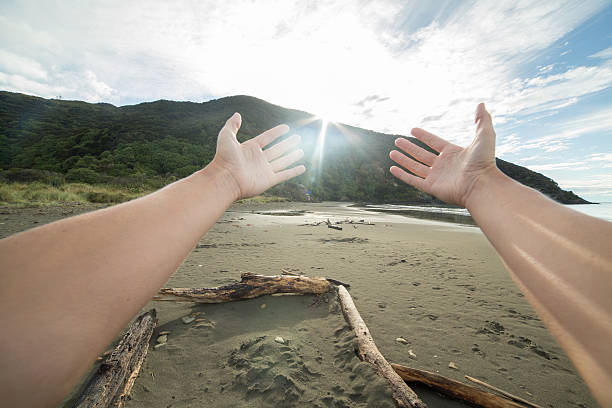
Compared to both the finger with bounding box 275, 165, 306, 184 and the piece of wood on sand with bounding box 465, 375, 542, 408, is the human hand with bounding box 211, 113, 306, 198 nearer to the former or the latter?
the finger with bounding box 275, 165, 306, 184

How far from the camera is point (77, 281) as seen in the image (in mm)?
754

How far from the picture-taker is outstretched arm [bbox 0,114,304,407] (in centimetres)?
64

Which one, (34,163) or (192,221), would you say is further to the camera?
(34,163)

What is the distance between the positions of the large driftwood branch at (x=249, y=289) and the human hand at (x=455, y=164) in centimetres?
178

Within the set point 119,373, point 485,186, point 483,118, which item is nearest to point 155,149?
point 119,373

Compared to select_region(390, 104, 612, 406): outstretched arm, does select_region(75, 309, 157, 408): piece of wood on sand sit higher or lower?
lower

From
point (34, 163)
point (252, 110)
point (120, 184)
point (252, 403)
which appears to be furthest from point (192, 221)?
point (252, 110)

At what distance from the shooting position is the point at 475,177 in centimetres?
154

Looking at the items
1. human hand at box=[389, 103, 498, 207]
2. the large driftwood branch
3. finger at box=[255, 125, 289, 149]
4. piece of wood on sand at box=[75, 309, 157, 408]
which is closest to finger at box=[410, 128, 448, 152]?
human hand at box=[389, 103, 498, 207]

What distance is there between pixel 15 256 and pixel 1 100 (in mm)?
82189

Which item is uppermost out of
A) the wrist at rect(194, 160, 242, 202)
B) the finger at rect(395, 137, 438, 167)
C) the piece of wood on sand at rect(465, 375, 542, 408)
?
the finger at rect(395, 137, 438, 167)

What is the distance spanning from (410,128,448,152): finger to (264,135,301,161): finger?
99 cm

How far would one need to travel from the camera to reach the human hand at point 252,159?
1465 mm

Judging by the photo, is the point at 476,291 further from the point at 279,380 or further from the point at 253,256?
the point at 253,256
